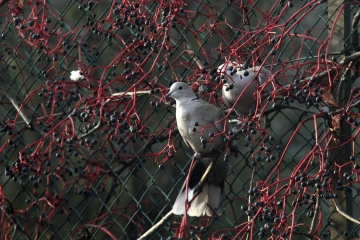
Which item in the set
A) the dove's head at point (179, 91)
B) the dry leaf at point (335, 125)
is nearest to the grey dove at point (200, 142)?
the dove's head at point (179, 91)

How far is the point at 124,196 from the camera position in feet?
13.7

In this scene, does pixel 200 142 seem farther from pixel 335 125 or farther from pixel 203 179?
pixel 335 125

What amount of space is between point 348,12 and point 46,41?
120 cm

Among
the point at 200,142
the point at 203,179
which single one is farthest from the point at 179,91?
the point at 203,179

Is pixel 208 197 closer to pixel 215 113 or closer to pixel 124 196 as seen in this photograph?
pixel 215 113

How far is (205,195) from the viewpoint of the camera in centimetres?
268

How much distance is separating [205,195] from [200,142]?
23 cm

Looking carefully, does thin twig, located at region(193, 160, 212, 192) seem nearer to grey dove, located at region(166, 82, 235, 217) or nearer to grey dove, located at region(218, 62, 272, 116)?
grey dove, located at region(166, 82, 235, 217)

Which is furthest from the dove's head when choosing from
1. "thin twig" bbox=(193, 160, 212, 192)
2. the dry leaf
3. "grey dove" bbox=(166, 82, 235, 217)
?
the dry leaf

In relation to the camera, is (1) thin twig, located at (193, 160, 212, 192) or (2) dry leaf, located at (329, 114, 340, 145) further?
(1) thin twig, located at (193, 160, 212, 192)

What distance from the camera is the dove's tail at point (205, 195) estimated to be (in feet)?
8.66

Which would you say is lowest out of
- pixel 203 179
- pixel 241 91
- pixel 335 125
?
pixel 203 179

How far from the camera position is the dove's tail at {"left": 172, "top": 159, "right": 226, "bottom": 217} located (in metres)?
2.64

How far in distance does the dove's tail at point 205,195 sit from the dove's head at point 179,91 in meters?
0.31
